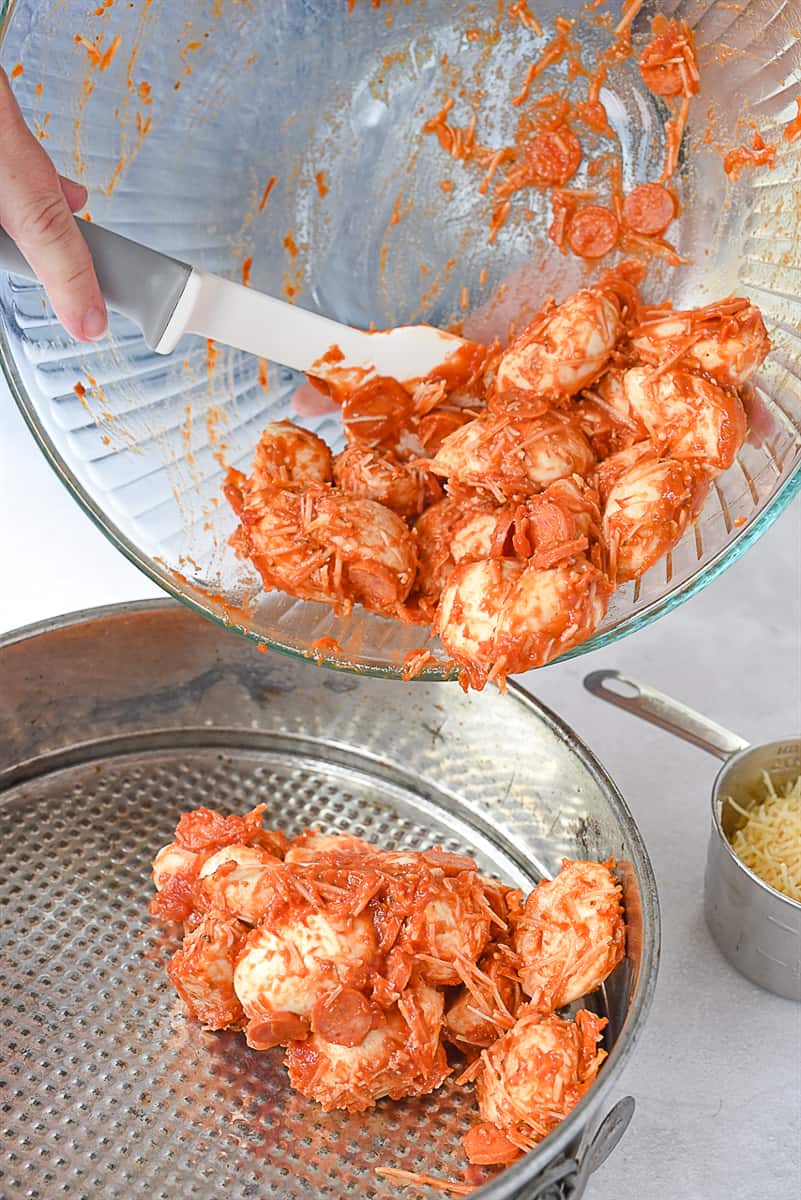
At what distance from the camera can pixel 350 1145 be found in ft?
3.95

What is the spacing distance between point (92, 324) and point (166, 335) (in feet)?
0.26

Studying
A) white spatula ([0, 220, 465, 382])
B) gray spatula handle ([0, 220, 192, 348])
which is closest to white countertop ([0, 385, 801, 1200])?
white spatula ([0, 220, 465, 382])

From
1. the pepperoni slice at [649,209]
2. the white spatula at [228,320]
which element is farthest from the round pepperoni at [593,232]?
the white spatula at [228,320]

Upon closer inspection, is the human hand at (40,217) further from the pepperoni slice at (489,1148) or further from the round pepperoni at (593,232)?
the pepperoni slice at (489,1148)

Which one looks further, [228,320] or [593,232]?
[593,232]

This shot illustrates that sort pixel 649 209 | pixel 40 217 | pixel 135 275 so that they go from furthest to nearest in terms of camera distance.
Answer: pixel 649 209 < pixel 135 275 < pixel 40 217

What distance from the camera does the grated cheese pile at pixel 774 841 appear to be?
4.68ft

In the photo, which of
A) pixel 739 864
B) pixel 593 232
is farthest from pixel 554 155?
pixel 739 864

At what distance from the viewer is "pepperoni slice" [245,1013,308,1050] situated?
1.19 metres

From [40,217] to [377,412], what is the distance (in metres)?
0.43

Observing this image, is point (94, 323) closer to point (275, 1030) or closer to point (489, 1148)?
point (275, 1030)

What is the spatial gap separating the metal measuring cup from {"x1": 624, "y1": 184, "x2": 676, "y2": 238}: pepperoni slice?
0.52 metres

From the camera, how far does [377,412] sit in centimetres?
141

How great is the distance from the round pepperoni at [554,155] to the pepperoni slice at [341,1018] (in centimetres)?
86
